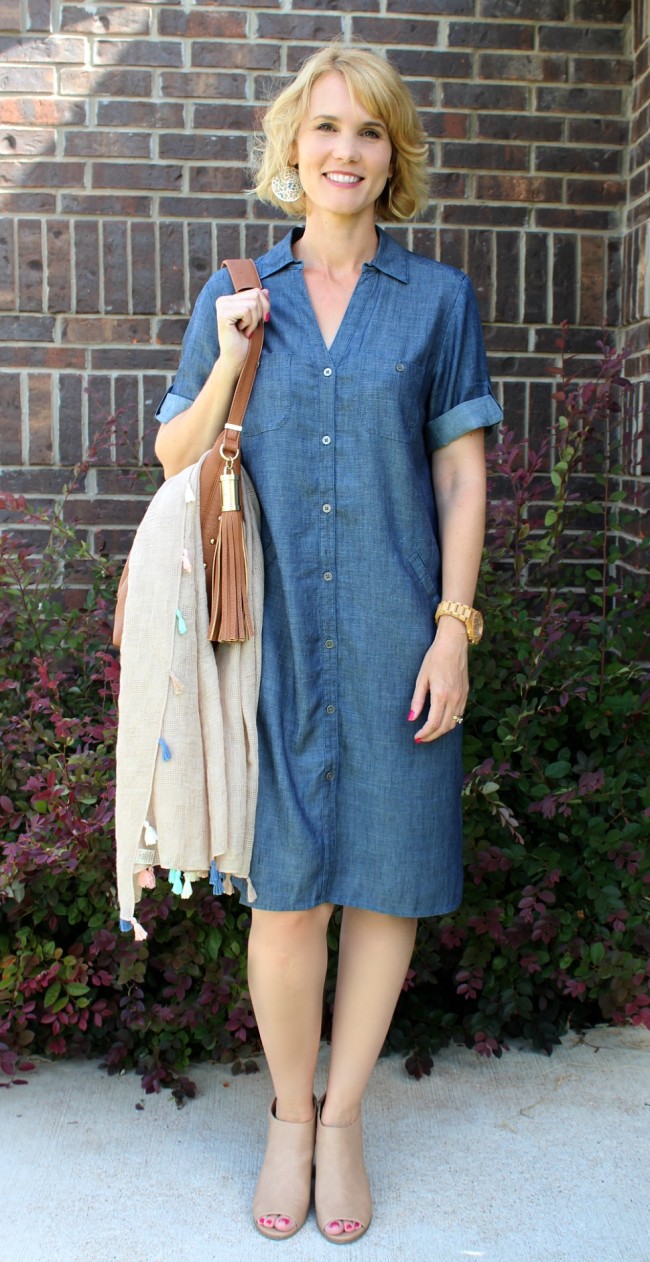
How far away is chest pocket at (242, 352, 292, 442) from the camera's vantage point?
2.10 metres

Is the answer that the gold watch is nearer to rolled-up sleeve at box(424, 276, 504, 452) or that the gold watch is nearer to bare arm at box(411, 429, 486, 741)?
bare arm at box(411, 429, 486, 741)

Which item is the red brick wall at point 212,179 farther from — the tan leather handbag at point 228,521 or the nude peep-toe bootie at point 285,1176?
the nude peep-toe bootie at point 285,1176

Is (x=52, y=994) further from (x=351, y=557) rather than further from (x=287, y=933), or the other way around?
(x=351, y=557)

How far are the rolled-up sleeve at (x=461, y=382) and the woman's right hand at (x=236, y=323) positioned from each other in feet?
1.18

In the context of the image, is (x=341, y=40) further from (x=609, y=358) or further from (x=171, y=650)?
(x=171, y=650)

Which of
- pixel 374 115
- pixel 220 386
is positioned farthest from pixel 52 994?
pixel 374 115

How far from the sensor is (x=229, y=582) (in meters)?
2.04

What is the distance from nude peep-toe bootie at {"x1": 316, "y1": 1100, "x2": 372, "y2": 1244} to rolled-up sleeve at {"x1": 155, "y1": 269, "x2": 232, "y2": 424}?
4.65ft

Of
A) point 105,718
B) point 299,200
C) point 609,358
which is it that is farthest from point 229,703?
point 609,358

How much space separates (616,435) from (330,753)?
5.50ft

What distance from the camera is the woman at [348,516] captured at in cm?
211

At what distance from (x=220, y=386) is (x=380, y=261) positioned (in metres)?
0.41

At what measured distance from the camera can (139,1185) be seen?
2396 millimetres

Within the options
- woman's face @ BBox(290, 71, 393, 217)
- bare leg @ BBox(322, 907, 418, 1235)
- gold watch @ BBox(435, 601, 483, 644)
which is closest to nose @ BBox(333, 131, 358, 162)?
woman's face @ BBox(290, 71, 393, 217)
